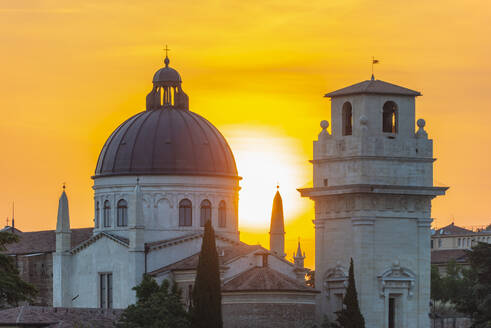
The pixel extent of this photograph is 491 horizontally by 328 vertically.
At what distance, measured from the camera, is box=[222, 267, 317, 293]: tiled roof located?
221 ft

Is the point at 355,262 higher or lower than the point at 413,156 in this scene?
lower

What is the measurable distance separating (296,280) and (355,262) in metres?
6.81

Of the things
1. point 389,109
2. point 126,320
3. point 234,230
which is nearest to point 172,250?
point 234,230

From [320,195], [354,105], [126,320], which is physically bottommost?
[126,320]

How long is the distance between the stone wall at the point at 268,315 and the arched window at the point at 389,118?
29.1ft

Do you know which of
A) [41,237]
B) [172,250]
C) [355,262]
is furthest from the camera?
[41,237]

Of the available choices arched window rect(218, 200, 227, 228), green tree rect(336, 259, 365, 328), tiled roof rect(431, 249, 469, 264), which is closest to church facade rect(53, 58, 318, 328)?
arched window rect(218, 200, 227, 228)

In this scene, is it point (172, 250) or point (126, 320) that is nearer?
point (126, 320)

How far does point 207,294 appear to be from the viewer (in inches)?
2539

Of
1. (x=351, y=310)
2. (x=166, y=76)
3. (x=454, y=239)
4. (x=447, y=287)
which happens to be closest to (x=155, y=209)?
(x=166, y=76)

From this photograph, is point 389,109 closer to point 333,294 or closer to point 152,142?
point 333,294

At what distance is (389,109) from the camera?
65.9 meters

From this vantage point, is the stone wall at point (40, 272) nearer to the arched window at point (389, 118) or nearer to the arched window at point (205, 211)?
the arched window at point (205, 211)

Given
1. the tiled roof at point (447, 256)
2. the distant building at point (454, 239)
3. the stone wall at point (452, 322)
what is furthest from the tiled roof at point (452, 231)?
the stone wall at point (452, 322)
